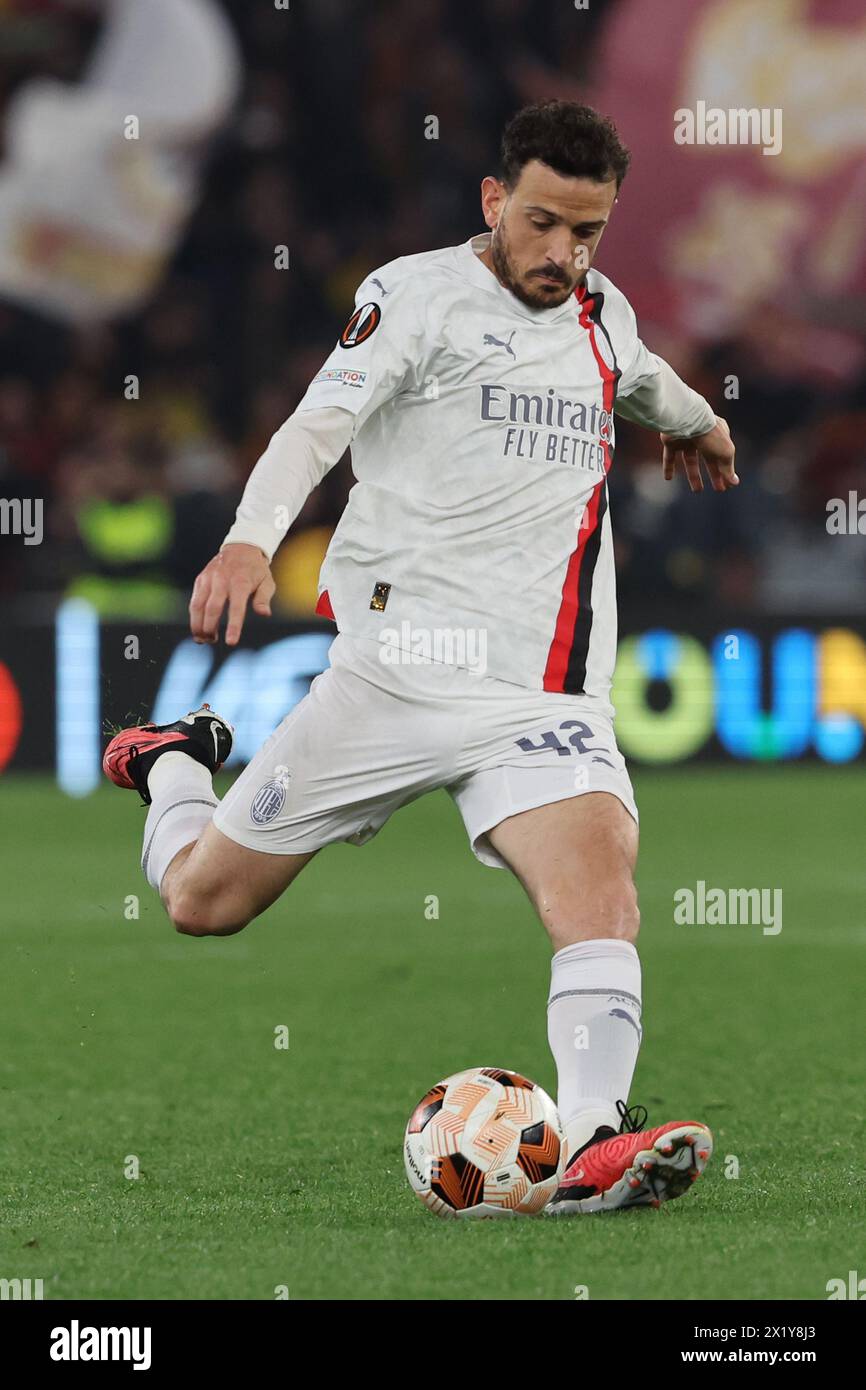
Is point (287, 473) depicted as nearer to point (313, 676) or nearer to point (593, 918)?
point (593, 918)

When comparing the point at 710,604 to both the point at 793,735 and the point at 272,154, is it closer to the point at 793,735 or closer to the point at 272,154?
the point at 793,735

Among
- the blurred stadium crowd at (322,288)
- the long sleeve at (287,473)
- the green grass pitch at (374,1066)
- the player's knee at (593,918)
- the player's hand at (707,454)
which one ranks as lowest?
the green grass pitch at (374,1066)

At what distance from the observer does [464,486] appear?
4676 millimetres

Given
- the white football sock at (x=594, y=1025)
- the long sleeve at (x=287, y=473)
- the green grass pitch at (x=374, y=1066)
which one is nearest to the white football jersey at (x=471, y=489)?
the long sleeve at (x=287, y=473)

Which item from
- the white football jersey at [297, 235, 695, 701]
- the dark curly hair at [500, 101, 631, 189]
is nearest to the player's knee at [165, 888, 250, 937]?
the white football jersey at [297, 235, 695, 701]

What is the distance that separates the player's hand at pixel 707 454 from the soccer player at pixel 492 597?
0.50 meters

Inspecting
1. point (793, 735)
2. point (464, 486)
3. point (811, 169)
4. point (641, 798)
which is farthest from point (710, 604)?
point (464, 486)

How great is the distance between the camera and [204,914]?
4840mm

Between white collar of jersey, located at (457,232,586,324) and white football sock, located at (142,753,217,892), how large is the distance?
1300mm

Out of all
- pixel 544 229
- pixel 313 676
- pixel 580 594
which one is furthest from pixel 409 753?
pixel 313 676

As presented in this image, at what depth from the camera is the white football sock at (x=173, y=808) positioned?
200 inches

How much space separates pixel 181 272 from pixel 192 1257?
13217 mm

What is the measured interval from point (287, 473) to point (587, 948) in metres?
1.05

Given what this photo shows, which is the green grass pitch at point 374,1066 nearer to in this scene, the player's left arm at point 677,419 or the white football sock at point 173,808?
the white football sock at point 173,808
